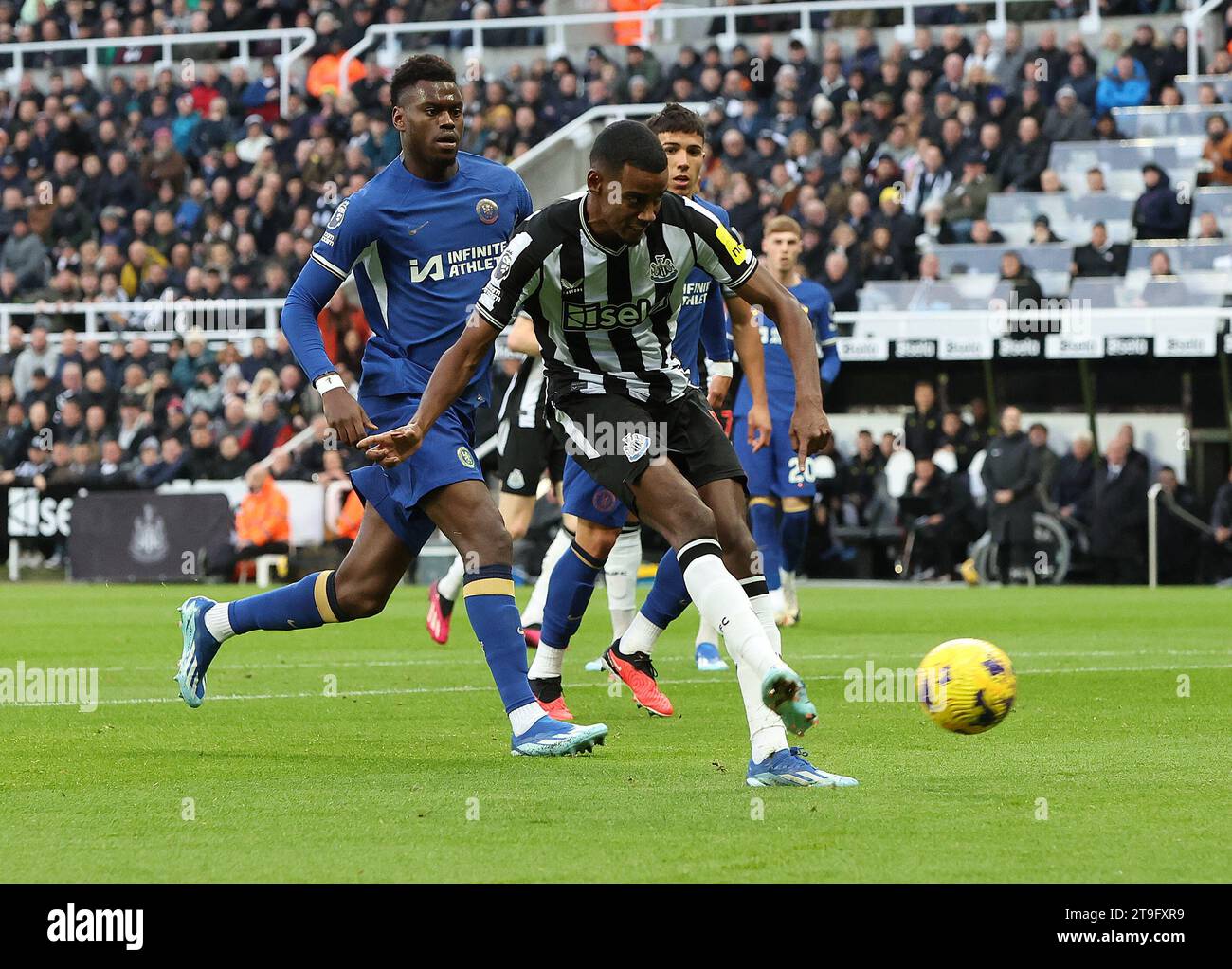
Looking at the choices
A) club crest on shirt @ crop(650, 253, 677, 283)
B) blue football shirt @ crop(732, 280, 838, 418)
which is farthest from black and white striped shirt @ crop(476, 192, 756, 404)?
blue football shirt @ crop(732, 280, 838, 418)

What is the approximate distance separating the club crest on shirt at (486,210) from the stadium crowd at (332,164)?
14.4m

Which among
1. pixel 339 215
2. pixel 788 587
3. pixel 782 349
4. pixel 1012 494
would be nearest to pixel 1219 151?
pixel 1012 494

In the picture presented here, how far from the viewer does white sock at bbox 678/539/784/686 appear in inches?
235

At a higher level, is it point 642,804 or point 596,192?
point 596,192

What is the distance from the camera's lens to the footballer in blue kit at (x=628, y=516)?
810 centimetres

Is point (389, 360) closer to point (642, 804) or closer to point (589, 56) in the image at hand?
point (642, 804)

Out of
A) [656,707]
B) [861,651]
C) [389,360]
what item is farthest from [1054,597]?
[389,360]

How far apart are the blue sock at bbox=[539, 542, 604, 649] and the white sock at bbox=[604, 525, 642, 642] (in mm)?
1556

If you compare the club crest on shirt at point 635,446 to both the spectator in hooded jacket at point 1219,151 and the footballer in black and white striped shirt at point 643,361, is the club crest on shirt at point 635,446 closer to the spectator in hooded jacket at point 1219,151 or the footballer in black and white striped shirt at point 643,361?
the footballer in black and white striped shirt at point 643,361

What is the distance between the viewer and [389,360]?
23.8 feet

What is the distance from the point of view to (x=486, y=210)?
287 inches

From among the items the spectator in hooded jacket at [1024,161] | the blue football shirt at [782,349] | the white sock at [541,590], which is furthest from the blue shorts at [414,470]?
the spectator in hooded jacket at [1024,161]
